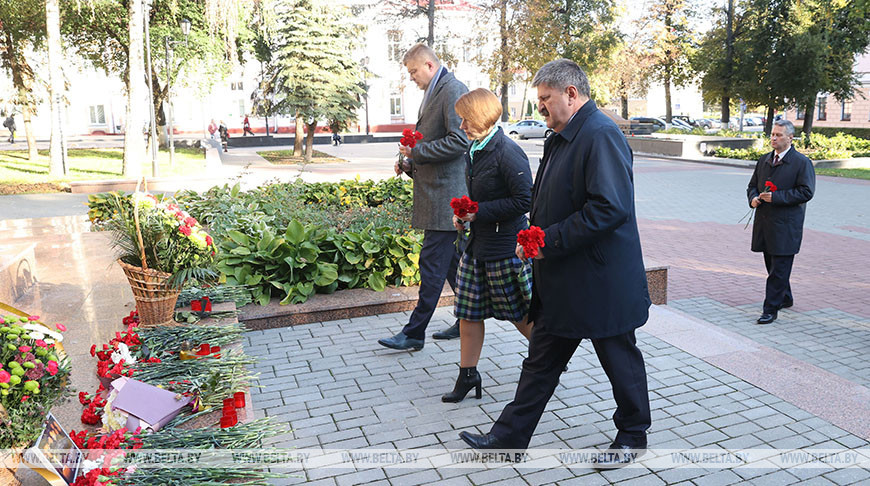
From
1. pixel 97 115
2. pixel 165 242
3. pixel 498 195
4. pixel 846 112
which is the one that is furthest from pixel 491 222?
pixel 97 115

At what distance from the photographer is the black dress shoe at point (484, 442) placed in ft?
11.1

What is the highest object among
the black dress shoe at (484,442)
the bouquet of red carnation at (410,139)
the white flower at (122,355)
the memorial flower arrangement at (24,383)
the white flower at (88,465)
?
the bouquet of red carnation at (410,139)

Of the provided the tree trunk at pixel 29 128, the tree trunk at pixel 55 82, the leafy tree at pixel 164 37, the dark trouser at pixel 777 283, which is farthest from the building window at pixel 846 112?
the tree trunk at pixel 29 128

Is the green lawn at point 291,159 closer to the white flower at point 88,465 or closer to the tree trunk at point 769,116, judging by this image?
the tree trunk at point 769,116

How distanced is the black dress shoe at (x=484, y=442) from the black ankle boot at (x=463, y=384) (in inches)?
21.5

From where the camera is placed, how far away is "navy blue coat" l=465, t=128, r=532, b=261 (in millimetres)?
3754

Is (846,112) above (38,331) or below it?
above

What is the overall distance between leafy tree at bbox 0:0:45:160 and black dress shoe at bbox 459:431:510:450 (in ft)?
74.7

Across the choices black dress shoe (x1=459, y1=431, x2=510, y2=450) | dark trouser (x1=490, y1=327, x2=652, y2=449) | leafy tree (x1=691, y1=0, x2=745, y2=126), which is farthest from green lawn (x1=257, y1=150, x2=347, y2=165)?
dark trouser (x1=490, y1=327, x2=652, y2=449)

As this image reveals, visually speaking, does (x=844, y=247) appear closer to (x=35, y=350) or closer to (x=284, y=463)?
(x=284, y=463)

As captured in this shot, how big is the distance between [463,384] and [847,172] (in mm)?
19873

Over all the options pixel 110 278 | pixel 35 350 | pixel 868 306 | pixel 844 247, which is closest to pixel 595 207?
pixel 35 350

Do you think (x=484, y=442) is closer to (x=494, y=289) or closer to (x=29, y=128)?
(x=494, y=289)

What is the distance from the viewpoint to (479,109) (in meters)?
3.72
